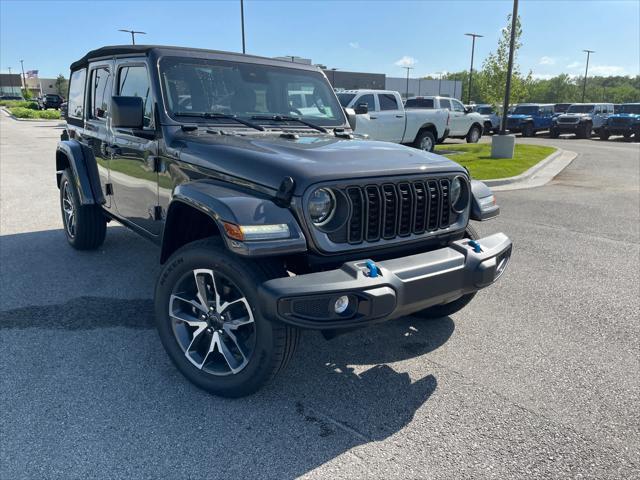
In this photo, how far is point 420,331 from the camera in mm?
4012

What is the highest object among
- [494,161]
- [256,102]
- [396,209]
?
[256,102]

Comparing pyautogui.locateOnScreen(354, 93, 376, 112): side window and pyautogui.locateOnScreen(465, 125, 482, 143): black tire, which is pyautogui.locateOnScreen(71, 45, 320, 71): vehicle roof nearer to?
pyautogui.locateOnScreen(354, 93, 376, 112): side window

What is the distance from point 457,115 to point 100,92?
1672 cm

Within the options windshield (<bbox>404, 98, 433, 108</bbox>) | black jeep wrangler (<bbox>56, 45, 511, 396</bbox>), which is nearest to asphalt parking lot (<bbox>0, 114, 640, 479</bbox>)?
black jeep wrangler (<bbox>56, 45, 511, 396</bbox>)

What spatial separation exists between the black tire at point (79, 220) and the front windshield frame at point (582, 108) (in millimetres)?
28930

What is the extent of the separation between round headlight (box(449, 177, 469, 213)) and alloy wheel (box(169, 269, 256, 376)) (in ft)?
5.08

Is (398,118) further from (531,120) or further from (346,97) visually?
(531,120)

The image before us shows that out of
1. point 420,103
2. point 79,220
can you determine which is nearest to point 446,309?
point 79,220

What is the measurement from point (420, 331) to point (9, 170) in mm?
12059

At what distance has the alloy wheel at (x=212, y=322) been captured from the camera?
293cm

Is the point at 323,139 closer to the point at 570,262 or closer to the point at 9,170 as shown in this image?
the point at 570,262

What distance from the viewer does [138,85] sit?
4.07 meters

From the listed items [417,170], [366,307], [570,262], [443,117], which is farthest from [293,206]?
[443,117]

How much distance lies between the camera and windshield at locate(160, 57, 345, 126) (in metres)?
3.83
